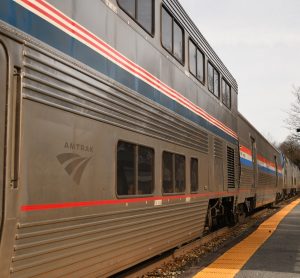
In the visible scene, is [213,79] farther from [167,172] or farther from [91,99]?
[91,99]

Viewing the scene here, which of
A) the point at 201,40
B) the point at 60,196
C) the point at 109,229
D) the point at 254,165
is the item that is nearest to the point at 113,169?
the point at 109,229

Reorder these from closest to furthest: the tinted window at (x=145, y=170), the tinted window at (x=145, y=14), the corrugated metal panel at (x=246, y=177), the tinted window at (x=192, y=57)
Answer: the tinted window at (x=145, y=170) < the tinted window at (x=145, y=14) < the tinted window at (x=192, y=57) < the corrugated metal panel at (x=246, y=177)

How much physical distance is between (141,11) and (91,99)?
199 cm

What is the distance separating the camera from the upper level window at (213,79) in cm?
995

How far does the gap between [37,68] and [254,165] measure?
13.1 metres

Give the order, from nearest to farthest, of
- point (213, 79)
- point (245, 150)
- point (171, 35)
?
point (171, 35) < point (213, 79) < point (245, 150)

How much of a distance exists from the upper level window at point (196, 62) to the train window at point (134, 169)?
9.47ft

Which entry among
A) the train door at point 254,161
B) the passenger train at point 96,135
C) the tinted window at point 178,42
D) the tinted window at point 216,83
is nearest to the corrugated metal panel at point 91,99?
the passenger train at point 96,135

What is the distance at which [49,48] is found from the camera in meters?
3.84

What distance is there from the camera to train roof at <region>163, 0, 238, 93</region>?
734 centimetres

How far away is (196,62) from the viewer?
8.84m

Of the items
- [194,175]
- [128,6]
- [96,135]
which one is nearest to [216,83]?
[194,175]

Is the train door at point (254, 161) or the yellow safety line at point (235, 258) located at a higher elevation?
the train door at point (254, 161)

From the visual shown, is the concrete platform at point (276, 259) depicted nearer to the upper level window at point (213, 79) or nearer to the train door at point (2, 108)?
the upper level window at point (213, 79)
